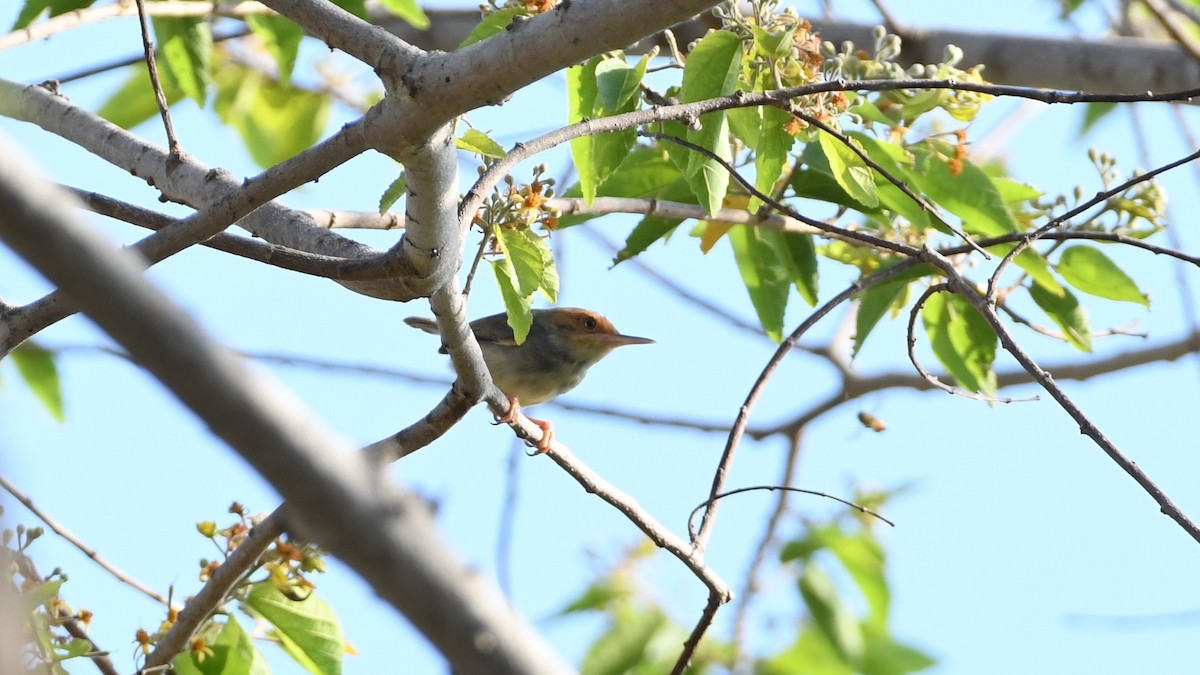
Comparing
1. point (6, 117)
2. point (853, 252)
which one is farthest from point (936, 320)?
point (6, 117)

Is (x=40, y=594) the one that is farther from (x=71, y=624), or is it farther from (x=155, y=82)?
(x=155, y=82)

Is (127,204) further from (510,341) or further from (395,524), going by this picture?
(510,341)

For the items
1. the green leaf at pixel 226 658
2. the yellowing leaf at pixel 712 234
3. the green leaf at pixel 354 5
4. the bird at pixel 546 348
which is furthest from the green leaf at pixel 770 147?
the bird at pixel 546 348

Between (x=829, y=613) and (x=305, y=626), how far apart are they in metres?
3.41

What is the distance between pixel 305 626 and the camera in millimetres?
3850

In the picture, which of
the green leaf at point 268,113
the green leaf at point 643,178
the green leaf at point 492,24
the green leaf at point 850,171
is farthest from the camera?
the green leaf at point 268,113

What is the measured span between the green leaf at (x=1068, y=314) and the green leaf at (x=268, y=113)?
4637mm

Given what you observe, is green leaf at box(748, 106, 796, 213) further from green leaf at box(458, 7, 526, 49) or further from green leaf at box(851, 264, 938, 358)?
green leaf at box(851, 264, 938, 358)

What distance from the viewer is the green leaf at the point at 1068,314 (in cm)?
471

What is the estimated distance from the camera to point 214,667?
3.72 m

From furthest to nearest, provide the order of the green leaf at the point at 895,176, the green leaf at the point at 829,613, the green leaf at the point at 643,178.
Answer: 1. the green leaf at the point at 829,613
2. the green leaf at the point at 643,178
3. the green leaf at the point at 895,176

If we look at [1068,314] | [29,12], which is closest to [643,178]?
[1068,314]

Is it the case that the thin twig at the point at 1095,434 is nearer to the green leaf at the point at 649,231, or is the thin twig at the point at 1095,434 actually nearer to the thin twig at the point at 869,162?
the thin twig at the point at 869,162

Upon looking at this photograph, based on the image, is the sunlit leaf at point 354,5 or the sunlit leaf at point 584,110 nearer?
the sunlit leaf at point 584,110
